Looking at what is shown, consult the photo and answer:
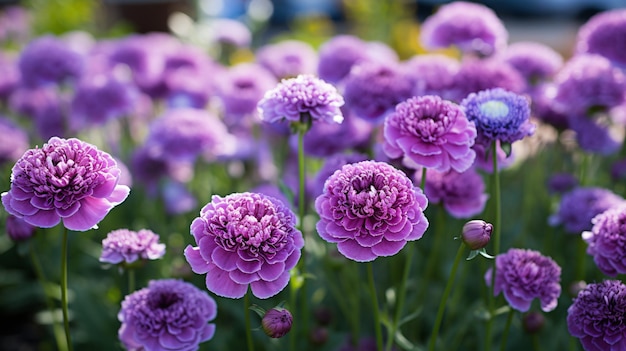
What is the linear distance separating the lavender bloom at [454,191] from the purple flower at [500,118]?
207mm

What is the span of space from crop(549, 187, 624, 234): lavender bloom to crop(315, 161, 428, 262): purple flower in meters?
0.78

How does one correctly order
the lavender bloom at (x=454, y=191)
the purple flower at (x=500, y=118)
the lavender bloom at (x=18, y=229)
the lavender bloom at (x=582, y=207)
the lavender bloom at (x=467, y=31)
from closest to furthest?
1. the purple flower at (x=500, y=118)
2. the lavender bloom at (x=18, y=229)
3. the lavender bloom at (x=454, y=191)
4. the lavender bloom at (x=582, y=207)
5. the lavender bloom at (x=467, y=31)

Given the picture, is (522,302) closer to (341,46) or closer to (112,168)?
(112,168)

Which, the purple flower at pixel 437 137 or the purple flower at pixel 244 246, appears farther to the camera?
the purple flower at pixel 437 137

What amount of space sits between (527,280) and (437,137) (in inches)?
14.1

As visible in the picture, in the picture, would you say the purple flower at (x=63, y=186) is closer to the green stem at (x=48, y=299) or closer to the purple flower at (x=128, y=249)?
the purple flower at (x=128, y=249)

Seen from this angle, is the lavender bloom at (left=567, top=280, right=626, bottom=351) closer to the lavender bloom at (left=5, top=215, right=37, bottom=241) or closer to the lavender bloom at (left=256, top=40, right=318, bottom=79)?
the lavender bloom at (left=5, top=215, right=37, bottom=241)

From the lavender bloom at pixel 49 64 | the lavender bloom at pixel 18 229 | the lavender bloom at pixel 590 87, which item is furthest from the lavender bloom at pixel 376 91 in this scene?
the lavender bloom at pixel 49 64

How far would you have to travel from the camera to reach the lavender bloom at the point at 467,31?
6.90 feet

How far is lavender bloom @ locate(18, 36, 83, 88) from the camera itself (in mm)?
2457

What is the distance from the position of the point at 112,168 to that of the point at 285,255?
13.2 inches

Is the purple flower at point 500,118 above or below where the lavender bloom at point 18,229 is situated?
above

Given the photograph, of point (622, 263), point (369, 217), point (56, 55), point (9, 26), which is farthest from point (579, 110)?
point (9, 26)

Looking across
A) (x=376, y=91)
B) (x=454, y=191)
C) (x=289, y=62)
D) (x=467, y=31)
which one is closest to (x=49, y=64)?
(x=289, y=62)
